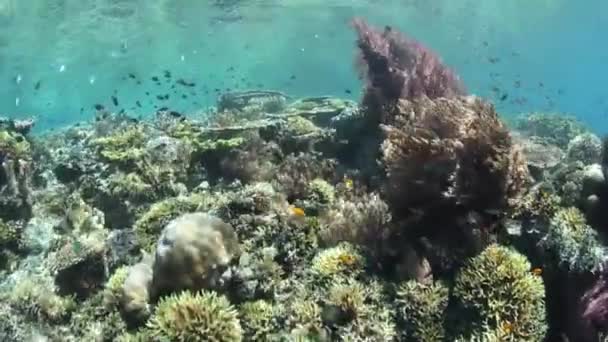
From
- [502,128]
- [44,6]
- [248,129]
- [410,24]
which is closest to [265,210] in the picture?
[502,128]

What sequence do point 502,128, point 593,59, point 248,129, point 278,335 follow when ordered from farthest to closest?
point 593,59
point 248,129
point 502,128
point 278,335

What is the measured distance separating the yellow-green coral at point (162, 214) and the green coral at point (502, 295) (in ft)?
12.2

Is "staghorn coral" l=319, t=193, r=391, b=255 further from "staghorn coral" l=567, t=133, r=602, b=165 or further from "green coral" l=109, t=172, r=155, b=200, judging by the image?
"staghorn coral" l=567, t=133, r=602, b=165

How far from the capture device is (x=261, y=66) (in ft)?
284

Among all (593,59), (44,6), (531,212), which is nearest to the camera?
(531,212)

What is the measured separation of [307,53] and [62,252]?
7881 cm

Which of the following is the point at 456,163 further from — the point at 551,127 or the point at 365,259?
the point at 551,127

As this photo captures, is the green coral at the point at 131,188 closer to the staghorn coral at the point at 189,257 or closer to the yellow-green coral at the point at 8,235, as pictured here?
the yellow-green coral at the point at 8,235

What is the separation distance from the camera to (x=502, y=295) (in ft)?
17.5

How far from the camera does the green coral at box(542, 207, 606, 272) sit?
5758 mm

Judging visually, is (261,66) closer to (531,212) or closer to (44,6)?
(44,6)

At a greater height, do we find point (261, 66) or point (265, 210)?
point (265, 210)

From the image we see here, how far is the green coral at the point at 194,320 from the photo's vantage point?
4.64 metres

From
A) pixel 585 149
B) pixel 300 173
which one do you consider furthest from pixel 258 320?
pixel 585 149
